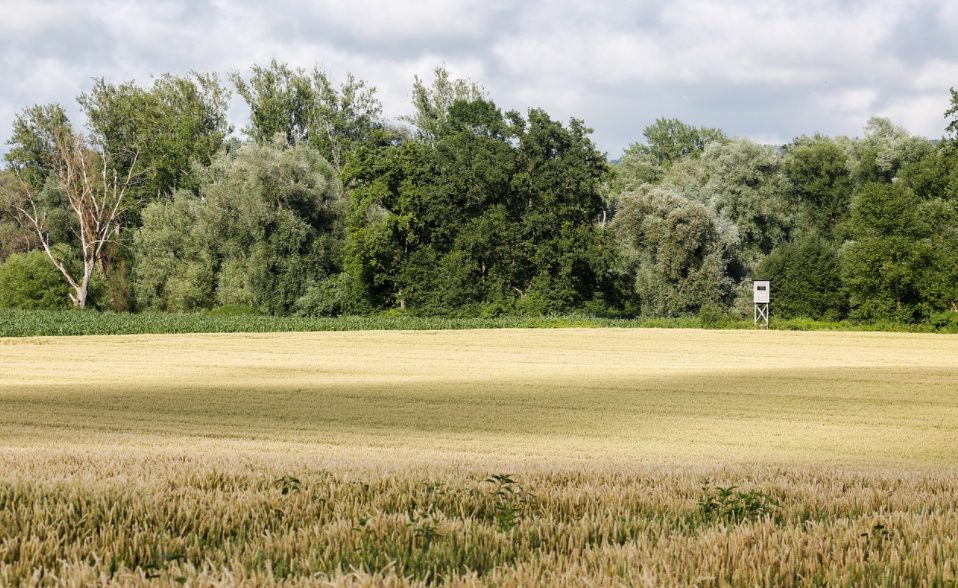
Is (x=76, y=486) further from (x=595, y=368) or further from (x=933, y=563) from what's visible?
(x=595, y=368)

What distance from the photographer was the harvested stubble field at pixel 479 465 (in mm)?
4031

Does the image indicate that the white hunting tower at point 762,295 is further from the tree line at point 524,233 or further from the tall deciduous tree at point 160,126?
the tall deciduous tree at point 160,126

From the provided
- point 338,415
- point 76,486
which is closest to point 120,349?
point 338,415

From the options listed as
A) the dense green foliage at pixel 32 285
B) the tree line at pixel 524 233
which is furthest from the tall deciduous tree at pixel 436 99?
the dense green foliage at pixel 32 285

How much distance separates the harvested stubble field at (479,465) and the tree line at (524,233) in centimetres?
1941

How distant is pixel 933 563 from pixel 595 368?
106ft

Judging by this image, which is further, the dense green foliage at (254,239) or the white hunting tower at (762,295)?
the dense green foliage at (254,239)

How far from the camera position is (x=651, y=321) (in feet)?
199

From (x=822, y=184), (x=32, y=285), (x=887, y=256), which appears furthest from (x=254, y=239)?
(x=822, y=184)

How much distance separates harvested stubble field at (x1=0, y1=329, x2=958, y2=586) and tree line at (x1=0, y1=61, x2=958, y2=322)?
19412 mm

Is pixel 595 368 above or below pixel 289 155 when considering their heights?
below

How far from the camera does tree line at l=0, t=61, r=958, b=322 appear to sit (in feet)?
211

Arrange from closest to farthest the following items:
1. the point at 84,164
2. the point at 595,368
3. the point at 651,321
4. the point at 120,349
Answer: the point at 595,368 → the point at 120,349 → the point at 651,321 → the point at 84,164

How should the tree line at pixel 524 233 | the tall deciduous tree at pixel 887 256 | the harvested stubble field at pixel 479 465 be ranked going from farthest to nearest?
the tree line at pixel 524 233 → the tall deciduous tree at pixel 887 256 → the harvested stubble field at pixel 479 465
